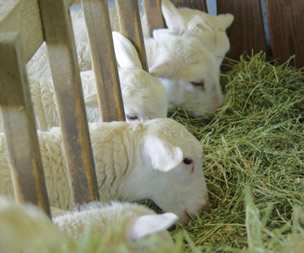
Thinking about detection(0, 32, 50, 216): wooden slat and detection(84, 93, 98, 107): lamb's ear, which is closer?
detection(0, 32, 50, 216): wooden slat

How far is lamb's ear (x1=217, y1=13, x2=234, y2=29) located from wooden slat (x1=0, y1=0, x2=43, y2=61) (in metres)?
3.36

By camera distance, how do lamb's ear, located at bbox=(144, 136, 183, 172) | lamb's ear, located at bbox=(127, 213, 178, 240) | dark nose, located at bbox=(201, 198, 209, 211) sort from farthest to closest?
dark nose, located at bbox=(201, 198, 209, 211) < lamb's ear, located at bbox=(144, 136, 183, 172) < lamb's ear, located at bbox=(127, 213, 178, 240)

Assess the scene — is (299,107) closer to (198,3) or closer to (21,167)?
(198,3)

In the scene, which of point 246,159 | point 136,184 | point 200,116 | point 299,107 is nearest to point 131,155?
point 136,184

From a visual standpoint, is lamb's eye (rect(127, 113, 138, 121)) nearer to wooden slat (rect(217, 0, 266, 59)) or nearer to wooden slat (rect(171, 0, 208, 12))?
wooden slat (rect(171, 0, 208, 12))

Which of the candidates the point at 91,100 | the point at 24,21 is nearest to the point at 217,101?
the point at 91,100

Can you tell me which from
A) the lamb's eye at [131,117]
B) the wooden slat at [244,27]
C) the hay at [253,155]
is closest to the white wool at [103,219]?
the hay at [253,155]

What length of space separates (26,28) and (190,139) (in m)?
1.24

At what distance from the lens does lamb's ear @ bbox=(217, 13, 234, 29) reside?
5.86 meters

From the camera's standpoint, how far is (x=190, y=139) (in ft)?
11.3

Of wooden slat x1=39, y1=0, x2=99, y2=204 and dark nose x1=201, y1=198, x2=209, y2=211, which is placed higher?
wooden slat x1=39, y1=0, x2=99, y2=204

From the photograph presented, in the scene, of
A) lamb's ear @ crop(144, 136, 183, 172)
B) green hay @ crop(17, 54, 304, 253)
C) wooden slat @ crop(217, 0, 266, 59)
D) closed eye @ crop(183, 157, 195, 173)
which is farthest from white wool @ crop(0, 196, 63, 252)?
wooden slat @ crop(217, 0, 266, 59)

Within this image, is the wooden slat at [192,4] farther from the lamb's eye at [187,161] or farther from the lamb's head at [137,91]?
the lamb's eye at [187,161]

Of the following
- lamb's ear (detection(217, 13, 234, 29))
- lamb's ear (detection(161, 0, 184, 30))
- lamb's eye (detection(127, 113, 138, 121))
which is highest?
lamb's ear (detection(161, 0, 184, 30))
